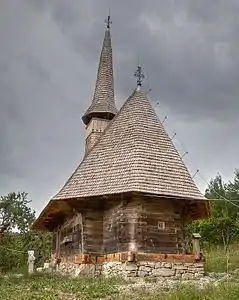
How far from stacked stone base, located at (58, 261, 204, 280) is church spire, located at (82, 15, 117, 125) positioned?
8517 mm

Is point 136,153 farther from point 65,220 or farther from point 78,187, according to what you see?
point 65,220

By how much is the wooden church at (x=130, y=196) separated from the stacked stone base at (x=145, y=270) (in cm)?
42

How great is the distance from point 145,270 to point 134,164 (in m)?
3.47

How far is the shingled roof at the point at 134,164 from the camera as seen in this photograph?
1570 cm

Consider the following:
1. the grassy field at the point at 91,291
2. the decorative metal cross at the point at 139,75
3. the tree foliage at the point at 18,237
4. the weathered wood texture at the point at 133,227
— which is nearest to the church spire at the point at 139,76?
the decorative metal cross at the point at 139,75

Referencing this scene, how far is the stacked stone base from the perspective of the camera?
1448 centimetres

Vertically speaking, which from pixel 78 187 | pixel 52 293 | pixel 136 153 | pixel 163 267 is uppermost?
pixel 136 153

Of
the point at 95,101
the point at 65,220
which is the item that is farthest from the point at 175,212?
the point at 95,101

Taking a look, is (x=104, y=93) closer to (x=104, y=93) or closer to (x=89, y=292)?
(x=104, y=93)

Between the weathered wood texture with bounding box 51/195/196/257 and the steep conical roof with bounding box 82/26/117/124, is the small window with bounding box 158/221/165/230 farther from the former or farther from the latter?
the steep conical roof with bounding box 82/26/117/124

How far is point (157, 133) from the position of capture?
706 inches

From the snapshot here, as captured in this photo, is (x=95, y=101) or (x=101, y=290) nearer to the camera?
(x=101, y=290)

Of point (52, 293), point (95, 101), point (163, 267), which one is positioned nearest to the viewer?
point (52, 293)

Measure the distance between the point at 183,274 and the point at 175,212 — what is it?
6.97ft
